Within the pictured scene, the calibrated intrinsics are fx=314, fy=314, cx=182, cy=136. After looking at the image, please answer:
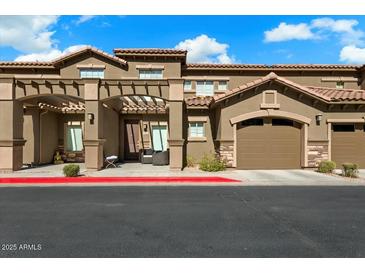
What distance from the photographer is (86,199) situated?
32.2 feet

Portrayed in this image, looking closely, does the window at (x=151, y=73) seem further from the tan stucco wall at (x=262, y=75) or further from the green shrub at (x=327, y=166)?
the green shrub at (x=327, y=166)

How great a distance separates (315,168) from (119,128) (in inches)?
533

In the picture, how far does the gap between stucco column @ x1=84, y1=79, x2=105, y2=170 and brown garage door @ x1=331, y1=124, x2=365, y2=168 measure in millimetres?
13010

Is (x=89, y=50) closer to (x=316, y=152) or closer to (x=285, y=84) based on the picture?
(x=285, y=84)

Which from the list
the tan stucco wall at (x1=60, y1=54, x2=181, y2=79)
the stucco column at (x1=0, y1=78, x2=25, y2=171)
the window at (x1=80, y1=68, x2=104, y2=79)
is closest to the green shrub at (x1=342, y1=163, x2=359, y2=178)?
the tan stucco wall at (x1=60, y1=54, x2=181, y2=79)

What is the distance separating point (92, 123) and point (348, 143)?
1416 cm

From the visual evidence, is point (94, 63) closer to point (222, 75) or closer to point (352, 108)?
point (222, 75)

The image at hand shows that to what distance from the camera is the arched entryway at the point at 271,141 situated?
681 inches

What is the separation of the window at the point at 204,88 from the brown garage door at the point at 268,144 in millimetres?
5766

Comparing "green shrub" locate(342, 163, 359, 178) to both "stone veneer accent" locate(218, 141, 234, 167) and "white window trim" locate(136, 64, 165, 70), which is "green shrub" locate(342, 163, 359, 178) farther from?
"white window trim" locate(136, 64, 165, 70)

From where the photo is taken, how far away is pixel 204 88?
22.4 meters

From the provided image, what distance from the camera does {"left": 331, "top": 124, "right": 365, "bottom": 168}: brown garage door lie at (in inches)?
696

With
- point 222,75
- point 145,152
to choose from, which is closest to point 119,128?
point 145,152

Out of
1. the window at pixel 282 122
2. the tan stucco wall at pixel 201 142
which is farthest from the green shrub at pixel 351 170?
the tan stucco wall at pixel 201 142
